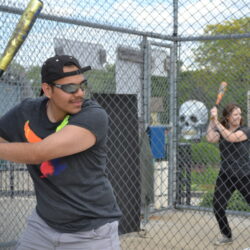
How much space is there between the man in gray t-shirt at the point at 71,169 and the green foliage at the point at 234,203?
4603mm

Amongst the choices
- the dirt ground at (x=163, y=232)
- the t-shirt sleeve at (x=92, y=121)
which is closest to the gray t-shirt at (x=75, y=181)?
the t-shirt sleeve at (x=92, y=121)

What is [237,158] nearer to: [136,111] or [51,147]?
[136,111]

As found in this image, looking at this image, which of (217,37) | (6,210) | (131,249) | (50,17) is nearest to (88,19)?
(50,17)

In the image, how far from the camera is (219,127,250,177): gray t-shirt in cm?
540

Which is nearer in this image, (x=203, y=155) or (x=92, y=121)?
(x=92, y=121)

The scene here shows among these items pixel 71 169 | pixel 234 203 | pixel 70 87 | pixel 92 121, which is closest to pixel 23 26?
pixel 70 87

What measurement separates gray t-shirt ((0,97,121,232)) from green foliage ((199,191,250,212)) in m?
4.60

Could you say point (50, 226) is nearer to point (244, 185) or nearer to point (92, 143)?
point (92, 143)

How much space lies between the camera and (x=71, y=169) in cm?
252

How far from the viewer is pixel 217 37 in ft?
18.5

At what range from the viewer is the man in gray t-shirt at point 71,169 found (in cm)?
249

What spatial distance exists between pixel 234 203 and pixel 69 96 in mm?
4967

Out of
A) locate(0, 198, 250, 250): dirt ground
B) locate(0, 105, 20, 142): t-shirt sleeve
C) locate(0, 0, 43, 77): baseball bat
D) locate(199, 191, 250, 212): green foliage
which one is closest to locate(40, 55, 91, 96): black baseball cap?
locate(0, 0, 43, 77): baseball bat

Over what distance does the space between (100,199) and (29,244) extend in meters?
0.47
